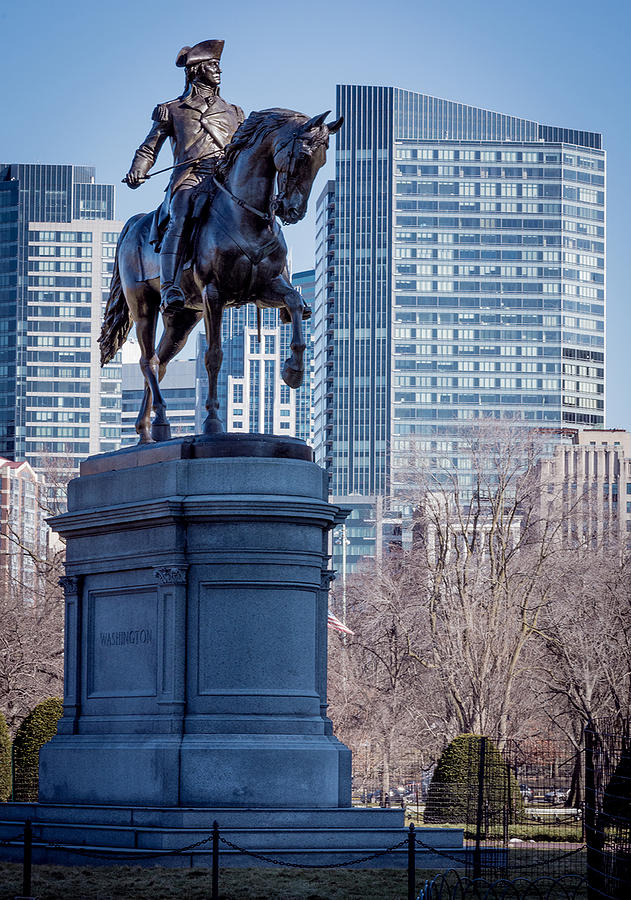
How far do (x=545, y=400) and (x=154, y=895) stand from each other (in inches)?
7191

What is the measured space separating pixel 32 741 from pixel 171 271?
47.6 feet

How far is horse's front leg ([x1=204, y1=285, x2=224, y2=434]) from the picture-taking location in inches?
875

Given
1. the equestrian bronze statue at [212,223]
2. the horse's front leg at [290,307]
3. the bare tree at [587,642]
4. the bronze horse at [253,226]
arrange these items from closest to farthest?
the bronze horse at [253,226] → the equestrian bronze statue at [212,223] → the horse's front leg at [290,307] → the bare tree at [587,642]

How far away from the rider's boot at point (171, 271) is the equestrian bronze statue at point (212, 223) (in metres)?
0.01

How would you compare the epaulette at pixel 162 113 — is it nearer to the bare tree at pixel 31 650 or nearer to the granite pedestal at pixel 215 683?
the granite pedestal at pixel 215 683

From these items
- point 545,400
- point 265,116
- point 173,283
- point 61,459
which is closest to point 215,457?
point 173,283

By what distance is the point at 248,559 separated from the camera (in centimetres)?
2098

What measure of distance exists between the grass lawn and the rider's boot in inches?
298

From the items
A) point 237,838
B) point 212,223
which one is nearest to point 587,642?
point 212,223

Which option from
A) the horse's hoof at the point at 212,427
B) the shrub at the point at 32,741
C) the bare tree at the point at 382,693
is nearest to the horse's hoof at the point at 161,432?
the horse's hoof at the point at 212,427

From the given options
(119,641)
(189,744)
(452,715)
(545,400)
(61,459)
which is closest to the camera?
(189,744)

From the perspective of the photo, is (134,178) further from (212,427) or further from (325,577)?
(325,577)

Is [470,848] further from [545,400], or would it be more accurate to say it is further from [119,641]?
[545,400]

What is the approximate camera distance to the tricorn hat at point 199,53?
955 inches
